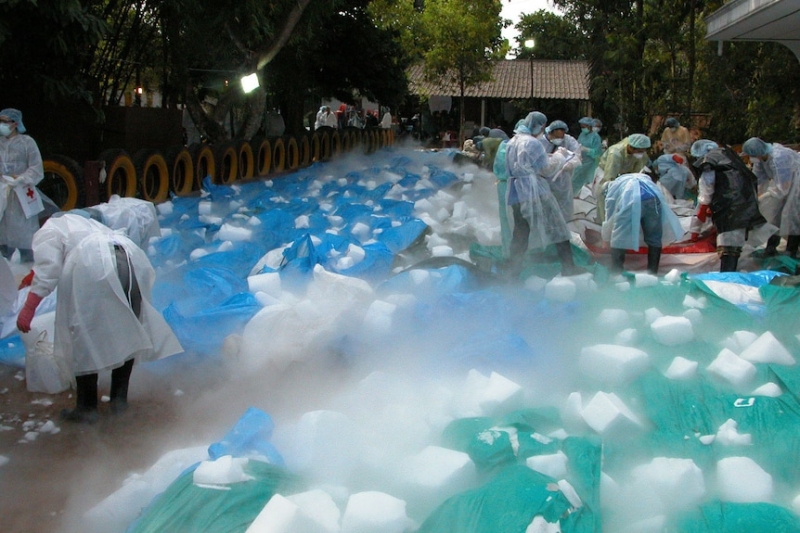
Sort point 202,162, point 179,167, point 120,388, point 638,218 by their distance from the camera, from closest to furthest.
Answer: point 120,388, point 638,218, point 179,167, point 202,162

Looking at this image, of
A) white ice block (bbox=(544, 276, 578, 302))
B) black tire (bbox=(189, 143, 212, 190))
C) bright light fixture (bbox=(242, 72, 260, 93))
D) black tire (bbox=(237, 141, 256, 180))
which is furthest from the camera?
black tire (bbox=(237, 141, 256, 180))

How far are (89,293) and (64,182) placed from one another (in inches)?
200

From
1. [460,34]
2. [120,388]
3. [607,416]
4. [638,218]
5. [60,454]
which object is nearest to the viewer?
[607,416]

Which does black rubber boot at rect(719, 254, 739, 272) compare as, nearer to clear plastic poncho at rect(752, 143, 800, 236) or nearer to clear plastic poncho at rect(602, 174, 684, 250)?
clear plastic poncho at rect(602, 174, 684, 250)

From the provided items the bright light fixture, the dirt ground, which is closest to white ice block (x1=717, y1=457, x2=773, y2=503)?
the dirt ground

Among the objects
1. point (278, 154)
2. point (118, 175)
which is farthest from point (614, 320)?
point (278, 154)

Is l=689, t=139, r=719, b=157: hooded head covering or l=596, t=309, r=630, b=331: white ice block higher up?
l=689, t=139, r=719, b=157: hooded head covering

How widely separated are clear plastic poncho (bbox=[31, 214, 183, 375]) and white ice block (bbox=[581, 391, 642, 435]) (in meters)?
2.15

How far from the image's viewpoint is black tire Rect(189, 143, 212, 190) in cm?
1077

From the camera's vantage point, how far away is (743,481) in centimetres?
285

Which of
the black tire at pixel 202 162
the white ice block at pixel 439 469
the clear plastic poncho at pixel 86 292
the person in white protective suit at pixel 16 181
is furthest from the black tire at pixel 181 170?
the white ice block at pixel 439 469

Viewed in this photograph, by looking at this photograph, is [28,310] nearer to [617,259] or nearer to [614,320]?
[614,320]

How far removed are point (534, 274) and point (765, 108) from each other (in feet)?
26.9

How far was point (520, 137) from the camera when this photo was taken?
605 cm
